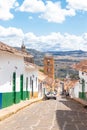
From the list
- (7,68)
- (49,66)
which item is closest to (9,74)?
(7,68)

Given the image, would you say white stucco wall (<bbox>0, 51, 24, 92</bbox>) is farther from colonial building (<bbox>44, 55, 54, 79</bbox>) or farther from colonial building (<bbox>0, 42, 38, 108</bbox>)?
colonial building (<bbox>44, 55, 54, 79</bbox>)

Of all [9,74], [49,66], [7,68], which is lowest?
[9,74]

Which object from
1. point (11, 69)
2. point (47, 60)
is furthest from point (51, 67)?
point (11, 69)

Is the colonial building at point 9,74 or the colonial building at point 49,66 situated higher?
the colonial building at point 49,66

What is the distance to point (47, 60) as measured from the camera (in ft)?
550

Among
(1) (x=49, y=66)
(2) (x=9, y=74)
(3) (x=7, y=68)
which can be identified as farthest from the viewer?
(1) (x=49, y=66)

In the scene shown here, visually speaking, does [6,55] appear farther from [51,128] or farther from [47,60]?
[47,60]

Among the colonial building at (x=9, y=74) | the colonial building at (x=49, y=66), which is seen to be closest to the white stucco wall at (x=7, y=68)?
the colonial building at (x=9, y=74)

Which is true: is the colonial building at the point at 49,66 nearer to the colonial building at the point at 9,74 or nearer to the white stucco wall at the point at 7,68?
the colonial building at the point at 9,74

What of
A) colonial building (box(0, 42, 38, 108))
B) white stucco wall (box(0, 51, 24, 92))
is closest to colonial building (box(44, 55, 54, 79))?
colonial building (box(0, 42, 38, 108))

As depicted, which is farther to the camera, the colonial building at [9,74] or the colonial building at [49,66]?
the colonial building at [49,66]

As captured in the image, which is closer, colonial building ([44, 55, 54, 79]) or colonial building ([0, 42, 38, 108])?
colonial building ([0, 42, 38, 108])

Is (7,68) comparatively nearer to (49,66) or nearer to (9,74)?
(9,74)

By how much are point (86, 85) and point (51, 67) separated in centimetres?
12370
